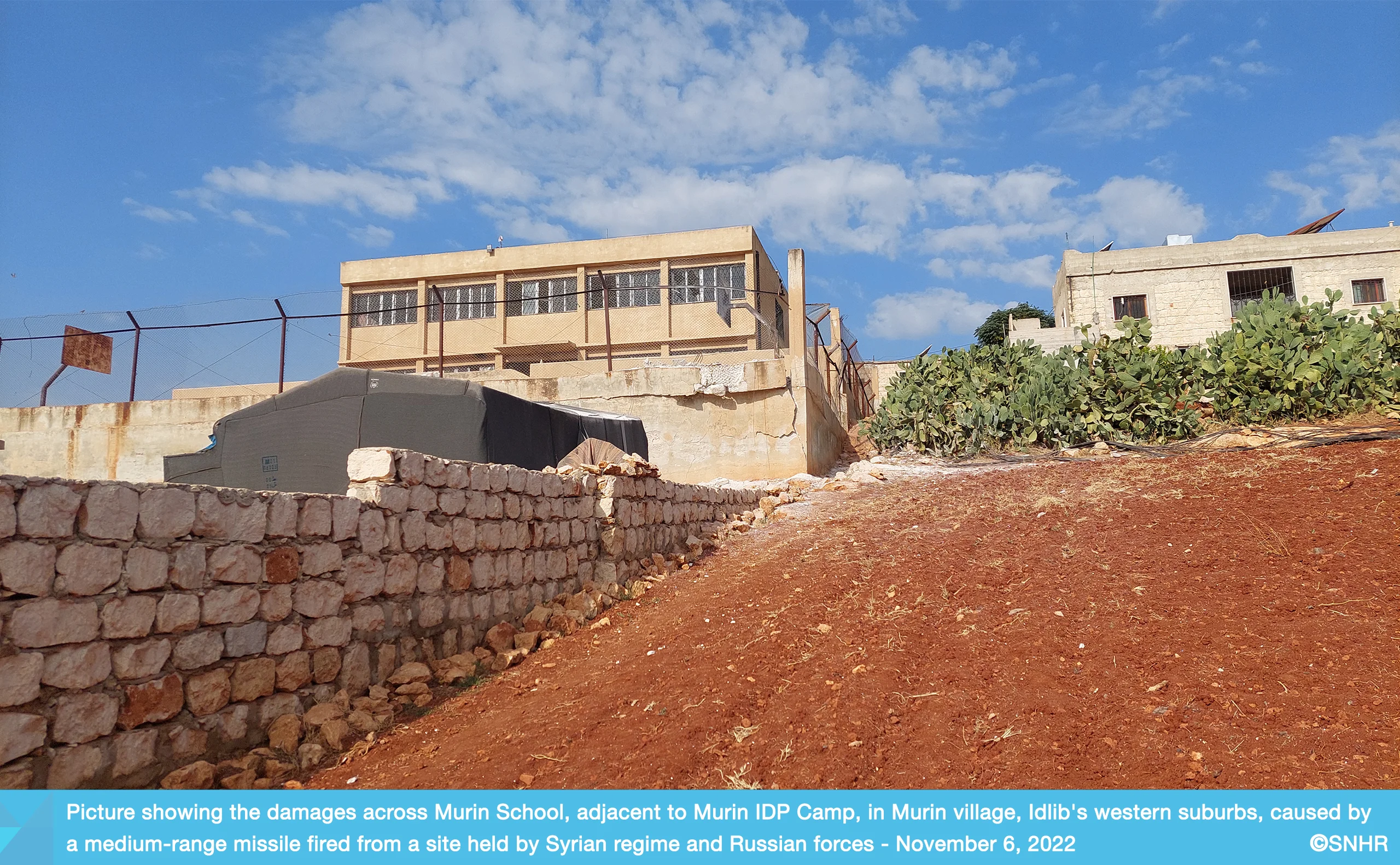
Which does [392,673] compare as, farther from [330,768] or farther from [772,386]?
[772,386]

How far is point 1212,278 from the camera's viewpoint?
24125mm

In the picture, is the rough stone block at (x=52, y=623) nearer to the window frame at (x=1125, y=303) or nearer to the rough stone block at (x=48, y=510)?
the rough stone block at (x=48, y=510)

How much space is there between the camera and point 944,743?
155 inches

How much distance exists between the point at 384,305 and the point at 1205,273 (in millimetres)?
26528

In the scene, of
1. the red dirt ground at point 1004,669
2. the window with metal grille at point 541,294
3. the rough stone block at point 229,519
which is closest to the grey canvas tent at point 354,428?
the red dirt ground at point 1004,669

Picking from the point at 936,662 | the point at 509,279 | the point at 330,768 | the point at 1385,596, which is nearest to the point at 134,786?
the point at 330,768

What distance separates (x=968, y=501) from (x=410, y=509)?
655 cm

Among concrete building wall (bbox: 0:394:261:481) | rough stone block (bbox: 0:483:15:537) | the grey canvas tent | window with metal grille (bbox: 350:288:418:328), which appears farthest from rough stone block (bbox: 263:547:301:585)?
window with metal grille (bbox: 350:288:418:328)

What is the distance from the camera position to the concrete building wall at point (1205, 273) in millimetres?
23734

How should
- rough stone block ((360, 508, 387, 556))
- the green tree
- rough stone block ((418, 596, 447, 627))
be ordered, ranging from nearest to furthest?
rough stone block ((360, 508, 387, 556)) < rough stone block ((418, 596, 447, 627)) < the green tree

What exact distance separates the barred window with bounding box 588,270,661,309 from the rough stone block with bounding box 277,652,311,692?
22.2m

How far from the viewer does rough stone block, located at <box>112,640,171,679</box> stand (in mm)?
3662

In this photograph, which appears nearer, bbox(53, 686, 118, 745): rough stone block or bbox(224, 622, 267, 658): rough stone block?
bbox(53, 686, 118, 745): rough stone block

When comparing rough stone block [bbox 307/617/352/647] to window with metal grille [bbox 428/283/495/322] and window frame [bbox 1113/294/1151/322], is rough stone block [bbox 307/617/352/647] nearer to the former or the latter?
window with metal grille [bbox 428/283/495/322]
